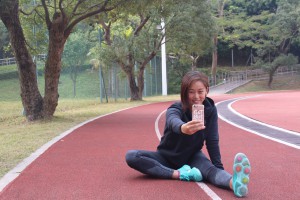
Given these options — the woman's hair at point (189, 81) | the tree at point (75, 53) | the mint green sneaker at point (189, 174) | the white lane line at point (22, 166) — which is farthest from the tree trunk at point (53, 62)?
the tree at point (75, 53)

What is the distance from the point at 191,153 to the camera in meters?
5.57

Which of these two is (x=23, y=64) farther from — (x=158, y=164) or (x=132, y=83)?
(x=132, y=83)

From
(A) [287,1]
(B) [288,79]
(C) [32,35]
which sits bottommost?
(B) [288,79]

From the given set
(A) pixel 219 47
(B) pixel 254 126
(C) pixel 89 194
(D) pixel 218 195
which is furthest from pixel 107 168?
(A) pixel 219 47

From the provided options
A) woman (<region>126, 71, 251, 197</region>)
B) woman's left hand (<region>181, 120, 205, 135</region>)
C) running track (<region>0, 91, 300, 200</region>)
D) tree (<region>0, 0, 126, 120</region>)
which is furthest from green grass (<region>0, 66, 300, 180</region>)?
woman's left hand (<region>181, 120, 205, 135</region>)

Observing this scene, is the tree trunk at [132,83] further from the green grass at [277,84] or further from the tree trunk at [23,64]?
the green grass at [277,84]

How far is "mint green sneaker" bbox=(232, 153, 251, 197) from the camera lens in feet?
15.1

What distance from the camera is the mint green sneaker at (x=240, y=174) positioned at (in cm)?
460

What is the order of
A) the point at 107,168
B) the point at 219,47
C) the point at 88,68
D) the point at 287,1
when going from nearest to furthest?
the point at 107,168 < the point at 88,68 < the point at 287,1 < the point at 219,47

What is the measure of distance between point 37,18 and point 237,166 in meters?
15.4

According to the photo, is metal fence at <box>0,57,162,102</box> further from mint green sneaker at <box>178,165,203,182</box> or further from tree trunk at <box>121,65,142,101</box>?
mint green sneaker at <box>178,165,203,182</box>

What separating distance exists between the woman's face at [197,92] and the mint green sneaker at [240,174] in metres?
0.78

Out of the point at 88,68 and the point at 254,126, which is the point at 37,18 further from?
the point at 88,68

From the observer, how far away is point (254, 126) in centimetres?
1259
